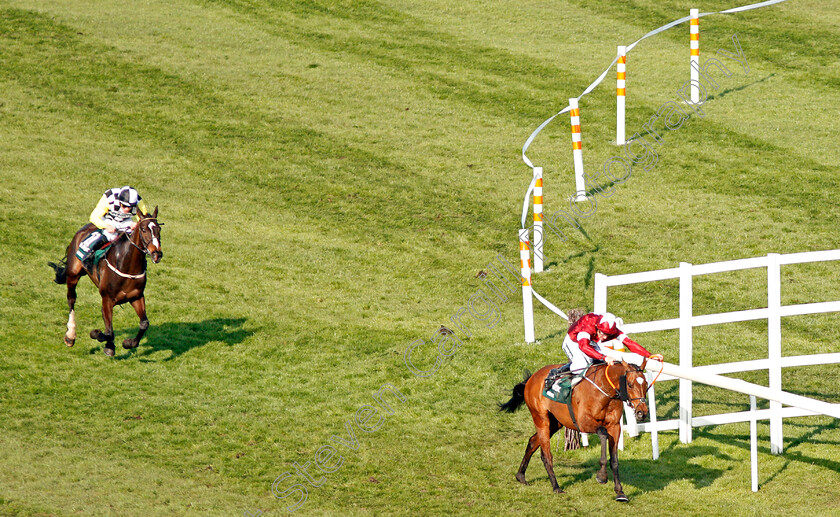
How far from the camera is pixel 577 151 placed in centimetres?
1602

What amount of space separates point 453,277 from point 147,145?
7.74 m

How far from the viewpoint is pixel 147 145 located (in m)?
18.8

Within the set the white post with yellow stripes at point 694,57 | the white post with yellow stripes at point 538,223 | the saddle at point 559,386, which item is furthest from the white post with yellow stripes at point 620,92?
the saddle at point 559,386

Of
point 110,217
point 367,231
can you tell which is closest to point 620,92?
point 367,231

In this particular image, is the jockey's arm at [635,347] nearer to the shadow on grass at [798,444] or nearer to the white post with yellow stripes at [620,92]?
the shadow on grass at [798,444]

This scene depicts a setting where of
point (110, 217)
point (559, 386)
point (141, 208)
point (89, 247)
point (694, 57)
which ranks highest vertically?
point (694, 57)

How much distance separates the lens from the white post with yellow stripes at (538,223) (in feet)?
44.1

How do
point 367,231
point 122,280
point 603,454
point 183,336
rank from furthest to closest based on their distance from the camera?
point 367,231 < point 183,336 < point 122,280 < point 603,454

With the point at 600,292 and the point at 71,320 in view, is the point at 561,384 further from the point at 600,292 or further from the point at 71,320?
the point at 71,320

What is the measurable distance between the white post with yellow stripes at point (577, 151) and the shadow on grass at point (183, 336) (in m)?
6.52

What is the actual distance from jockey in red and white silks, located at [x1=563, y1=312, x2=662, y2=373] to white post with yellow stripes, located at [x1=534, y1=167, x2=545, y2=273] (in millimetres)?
4603

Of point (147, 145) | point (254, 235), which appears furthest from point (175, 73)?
point (254, 235)

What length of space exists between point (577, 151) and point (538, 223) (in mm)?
2759

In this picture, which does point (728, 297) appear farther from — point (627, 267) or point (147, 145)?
point (147, 145)
